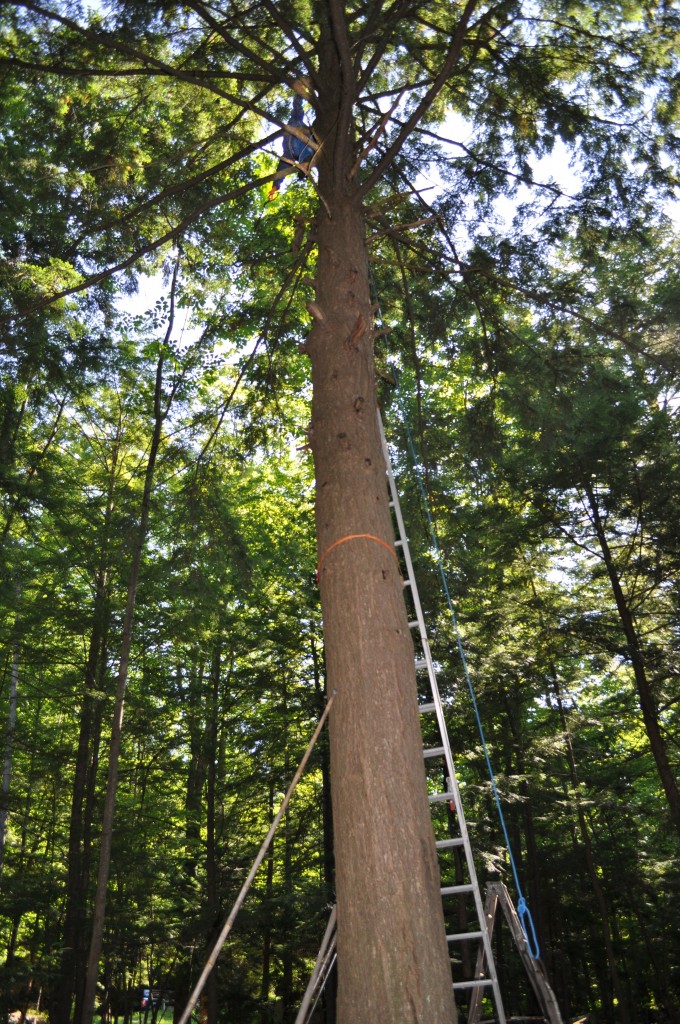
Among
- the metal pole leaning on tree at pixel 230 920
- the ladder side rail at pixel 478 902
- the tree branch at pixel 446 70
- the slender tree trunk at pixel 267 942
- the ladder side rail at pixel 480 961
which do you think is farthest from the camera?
the slender tree trunk at pixel 267 942

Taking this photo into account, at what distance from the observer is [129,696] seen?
9.86 meters

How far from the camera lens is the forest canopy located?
4.29 m

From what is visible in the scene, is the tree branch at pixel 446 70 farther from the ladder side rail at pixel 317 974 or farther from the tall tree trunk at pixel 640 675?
the tall tree trunk at pixel 640 675

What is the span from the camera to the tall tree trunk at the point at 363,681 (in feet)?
9.24

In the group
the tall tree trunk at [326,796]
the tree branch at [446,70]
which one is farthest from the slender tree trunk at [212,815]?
the tree branch at [446,70]

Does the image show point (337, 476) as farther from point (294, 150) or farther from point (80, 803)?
point (80, 803)

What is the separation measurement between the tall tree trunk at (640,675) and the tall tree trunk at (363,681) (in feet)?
25.2

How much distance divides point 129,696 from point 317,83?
7.60 meters

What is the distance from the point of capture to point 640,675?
10.3 m

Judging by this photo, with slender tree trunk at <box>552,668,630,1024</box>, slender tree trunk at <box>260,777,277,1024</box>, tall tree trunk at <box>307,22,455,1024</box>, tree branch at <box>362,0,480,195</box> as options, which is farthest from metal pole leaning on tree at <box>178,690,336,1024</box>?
slender tree trunk at <box>552,668,630,1024</box>

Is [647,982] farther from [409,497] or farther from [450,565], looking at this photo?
[409,497]

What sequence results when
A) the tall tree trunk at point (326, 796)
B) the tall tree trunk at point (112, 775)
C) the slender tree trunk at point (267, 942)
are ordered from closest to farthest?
the tall tree trunk at point (112, 775) → the tall tree trunk at point (326, 796) → the slender tree trunk at point (267, 942)

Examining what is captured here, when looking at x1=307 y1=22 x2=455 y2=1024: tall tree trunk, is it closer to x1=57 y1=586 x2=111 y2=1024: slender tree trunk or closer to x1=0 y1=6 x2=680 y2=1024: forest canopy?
x1=0 y1=6 x2=680 y2=1024: forest canopy

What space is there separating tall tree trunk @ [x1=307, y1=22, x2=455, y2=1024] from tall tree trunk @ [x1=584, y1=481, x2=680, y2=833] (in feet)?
25.2
